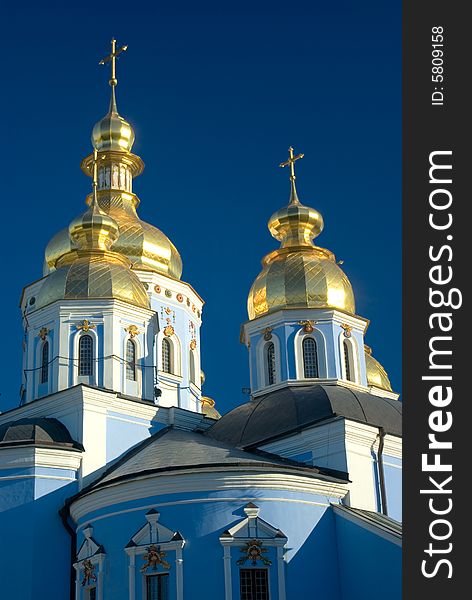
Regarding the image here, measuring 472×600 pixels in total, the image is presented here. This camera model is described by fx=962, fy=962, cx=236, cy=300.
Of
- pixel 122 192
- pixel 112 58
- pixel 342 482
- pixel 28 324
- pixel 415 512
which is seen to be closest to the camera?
pixel 415 512

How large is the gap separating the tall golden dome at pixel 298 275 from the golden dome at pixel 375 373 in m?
6.23

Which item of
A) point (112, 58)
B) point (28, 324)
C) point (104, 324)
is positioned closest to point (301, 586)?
point (104, 324)

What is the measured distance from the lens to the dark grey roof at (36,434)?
1712 cm

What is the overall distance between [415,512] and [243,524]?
7.07 meters

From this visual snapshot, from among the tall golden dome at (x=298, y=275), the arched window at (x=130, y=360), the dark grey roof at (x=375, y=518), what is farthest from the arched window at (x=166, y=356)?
the dark grey roof at (x=375, y=518)

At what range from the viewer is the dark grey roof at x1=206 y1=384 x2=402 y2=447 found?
17828mm

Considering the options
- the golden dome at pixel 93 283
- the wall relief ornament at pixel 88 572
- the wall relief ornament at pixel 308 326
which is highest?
the golden dome at pixel 93 283

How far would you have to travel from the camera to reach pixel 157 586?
14.7 metres

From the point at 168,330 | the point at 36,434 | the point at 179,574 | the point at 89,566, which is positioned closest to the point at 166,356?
the point at 168,330

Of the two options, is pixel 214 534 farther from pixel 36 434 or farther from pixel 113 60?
pixel 113 60

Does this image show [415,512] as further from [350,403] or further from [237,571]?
[350,403]

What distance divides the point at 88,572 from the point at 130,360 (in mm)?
4930

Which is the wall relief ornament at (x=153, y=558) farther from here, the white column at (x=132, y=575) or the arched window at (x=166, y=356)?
the arched window at (x=166, y=356)

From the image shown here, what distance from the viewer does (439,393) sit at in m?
8.24
